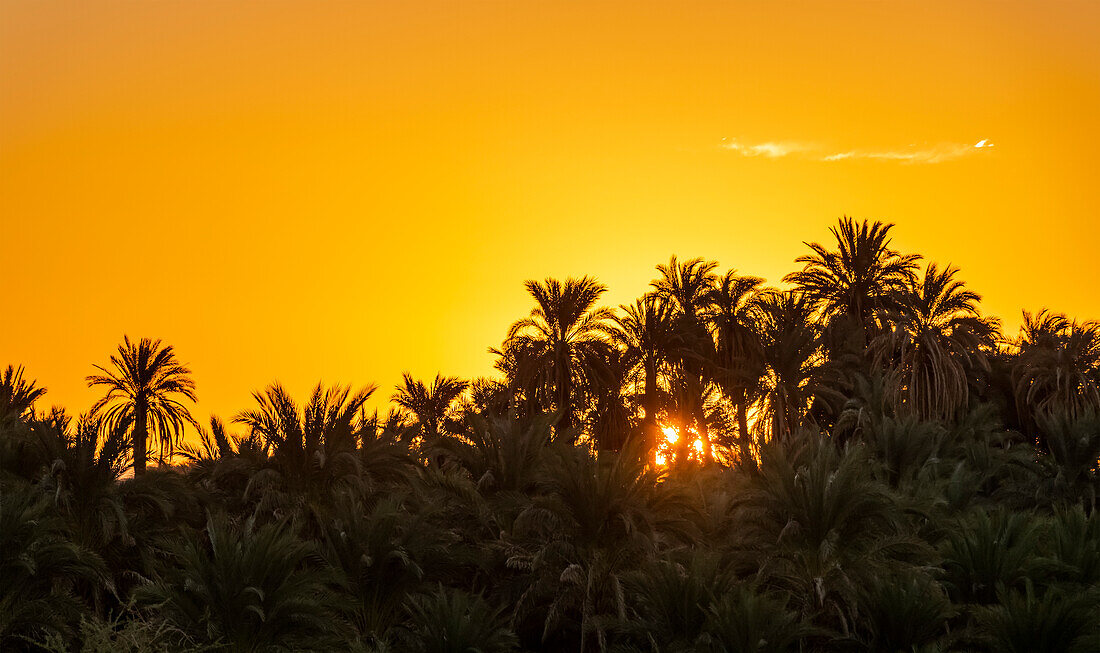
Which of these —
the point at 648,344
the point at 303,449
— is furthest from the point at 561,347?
the point at 303,449

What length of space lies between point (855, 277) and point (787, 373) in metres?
11.3

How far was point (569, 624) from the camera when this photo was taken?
29719mm

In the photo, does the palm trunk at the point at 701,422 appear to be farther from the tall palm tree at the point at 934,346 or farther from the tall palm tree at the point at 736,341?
the tall palm tree at the point at 934,346

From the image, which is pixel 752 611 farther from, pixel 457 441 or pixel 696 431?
pixel 696 431

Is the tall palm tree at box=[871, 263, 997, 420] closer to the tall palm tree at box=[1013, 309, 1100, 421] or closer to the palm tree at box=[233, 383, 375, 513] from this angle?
the tall palm tree at box=[1013, 309, 1100, 421]

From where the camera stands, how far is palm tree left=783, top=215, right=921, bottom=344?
57.5m

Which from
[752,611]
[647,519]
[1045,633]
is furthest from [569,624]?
[1045,633]

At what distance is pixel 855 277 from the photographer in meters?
58.3

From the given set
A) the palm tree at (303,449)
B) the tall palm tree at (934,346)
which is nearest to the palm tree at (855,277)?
the tall palm tree at (934,346)

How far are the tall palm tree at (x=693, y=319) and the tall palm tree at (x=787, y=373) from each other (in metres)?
2.55

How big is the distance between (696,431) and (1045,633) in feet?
82.5

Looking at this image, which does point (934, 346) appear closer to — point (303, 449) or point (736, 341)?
point (736, 341)

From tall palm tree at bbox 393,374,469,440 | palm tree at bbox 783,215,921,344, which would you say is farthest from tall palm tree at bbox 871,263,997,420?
tall palm tree at bbox 393,374,469,440

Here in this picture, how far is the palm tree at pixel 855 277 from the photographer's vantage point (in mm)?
57531
